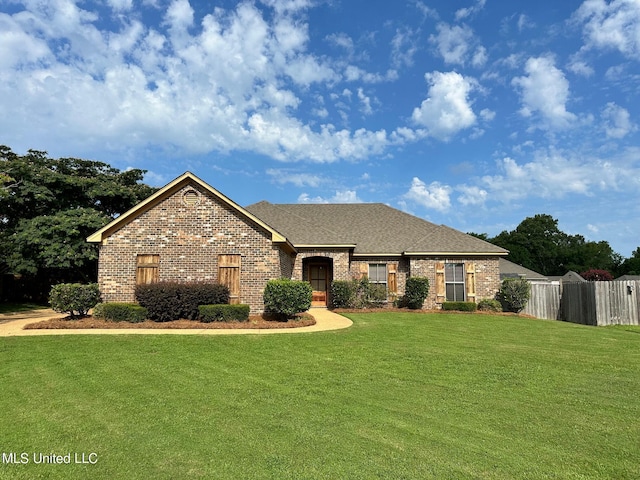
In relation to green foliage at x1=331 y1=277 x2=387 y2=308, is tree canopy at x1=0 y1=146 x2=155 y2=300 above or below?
above

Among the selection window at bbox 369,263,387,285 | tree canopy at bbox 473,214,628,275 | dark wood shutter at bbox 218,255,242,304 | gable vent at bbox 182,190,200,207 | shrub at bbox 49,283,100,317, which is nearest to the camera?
shrub at bbox 49,283,100,317

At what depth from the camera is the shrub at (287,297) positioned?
44.4 feet

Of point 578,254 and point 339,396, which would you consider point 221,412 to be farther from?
point 578,254

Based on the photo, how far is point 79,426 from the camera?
4840 millimetres

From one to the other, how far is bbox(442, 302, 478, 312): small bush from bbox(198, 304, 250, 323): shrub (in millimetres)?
10628

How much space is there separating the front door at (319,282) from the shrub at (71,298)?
10301mm

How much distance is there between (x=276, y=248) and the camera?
51.1ft

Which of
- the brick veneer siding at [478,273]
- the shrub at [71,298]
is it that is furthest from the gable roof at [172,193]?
the brick veneer siding at [478,273]

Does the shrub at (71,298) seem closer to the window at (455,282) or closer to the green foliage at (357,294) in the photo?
the green foliage at (357,294)

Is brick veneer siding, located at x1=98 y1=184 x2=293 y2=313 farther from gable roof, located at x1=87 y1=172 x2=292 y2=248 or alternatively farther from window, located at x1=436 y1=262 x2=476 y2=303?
window, located at x1=436 y1=262 x2=476 y2=303

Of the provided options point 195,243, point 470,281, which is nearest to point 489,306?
point 470,281

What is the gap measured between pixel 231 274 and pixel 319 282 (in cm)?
659

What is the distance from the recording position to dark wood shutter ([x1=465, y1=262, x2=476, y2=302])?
20.3 metres

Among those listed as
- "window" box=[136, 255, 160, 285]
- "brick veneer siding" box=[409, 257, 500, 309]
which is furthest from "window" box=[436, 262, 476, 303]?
"window" box=[136, 255, 160, 285]
